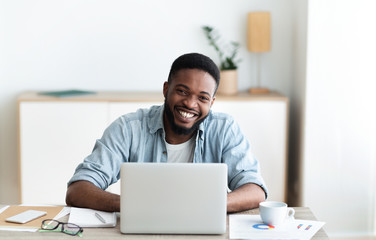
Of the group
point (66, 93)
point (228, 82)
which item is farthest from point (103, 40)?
point (228, 82)

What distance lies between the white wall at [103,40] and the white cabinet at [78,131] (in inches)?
11.4

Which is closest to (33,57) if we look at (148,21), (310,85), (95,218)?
(148,21)

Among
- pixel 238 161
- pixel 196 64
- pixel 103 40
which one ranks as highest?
pixel 103 40

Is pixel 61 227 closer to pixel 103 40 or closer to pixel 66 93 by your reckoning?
pixel 66 93

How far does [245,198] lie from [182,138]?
0.47 meters

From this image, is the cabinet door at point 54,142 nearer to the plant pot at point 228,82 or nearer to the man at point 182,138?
the plant pot at point 228,82

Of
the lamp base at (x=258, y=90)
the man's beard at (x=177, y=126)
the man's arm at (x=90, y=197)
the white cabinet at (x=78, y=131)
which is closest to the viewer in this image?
the man's arm at (x=90, y=197)

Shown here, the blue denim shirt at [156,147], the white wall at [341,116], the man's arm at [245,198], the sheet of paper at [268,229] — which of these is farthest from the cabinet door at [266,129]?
the sheet of paper at [268,229]

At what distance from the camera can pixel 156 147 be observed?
228 centimetres

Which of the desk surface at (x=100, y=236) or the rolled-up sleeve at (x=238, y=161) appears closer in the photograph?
the desk surface at (x=100, y=236)

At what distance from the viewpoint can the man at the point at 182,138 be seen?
215 centimetres

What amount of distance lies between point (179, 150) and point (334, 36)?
1.66m

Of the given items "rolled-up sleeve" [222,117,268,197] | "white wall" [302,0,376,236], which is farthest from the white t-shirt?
"white wall" [302,0,376,236]

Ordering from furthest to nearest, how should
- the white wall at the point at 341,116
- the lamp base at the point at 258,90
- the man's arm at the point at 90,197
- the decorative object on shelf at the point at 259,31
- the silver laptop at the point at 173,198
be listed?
1. the lamp base at the point at 258,90
2. the decorative object on shelf at the point at 259,31
3. the white wall at the point at 341,116
4. the man's arm at the point at 90,197
5. the silver laptop at the point at 173,198
